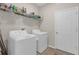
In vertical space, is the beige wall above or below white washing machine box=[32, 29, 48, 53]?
above

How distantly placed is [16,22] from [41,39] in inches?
27.0

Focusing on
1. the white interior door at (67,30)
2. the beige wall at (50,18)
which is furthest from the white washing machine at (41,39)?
the white interior door at (67,30)

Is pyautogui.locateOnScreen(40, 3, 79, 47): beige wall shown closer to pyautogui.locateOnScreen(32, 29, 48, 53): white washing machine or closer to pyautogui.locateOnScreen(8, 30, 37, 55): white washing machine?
pyautogui.locateOnScreen(32, 29, 48, 53): white washing machine

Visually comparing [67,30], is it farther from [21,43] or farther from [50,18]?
[21,43]

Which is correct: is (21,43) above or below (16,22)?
below

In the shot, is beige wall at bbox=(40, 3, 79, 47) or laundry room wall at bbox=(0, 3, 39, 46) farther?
beige wall at bbox=(40, 3, 79, 47)

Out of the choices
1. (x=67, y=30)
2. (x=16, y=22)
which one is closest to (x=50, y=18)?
(x=67, y=30)

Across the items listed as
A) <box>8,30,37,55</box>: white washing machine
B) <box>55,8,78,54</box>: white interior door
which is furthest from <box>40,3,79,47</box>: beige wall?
<box>8,30,37,55</box>: white washing machine

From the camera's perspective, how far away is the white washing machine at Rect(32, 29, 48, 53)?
180cm

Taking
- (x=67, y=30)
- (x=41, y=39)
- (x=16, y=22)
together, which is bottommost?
(x=41, y=39)

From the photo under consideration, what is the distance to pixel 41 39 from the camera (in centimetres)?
188

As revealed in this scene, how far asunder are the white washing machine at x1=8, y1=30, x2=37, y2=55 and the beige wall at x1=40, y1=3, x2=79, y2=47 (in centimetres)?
37

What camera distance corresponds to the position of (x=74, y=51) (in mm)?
1861

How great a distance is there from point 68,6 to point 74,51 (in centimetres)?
104
